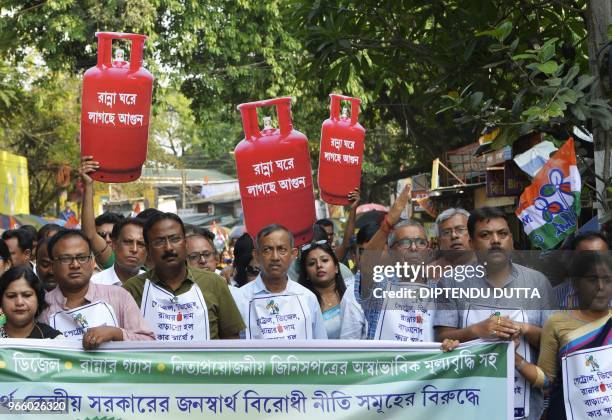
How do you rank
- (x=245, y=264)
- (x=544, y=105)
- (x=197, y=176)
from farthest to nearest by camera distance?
1. (x=197, y=176)
2. (x=245, y=264)
3. (x=544, y=105)

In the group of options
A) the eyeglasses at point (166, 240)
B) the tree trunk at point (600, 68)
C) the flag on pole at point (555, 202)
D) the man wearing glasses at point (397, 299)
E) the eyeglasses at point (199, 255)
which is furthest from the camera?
the eyeglasses at point (199, 255)

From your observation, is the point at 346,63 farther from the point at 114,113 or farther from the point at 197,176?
the point at 197,176

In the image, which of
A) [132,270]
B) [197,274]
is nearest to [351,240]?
[132,270]

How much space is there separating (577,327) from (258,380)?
1404 mm

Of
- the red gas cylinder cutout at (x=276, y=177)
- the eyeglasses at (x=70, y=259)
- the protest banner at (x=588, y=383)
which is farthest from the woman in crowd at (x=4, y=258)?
the protest banner at (x=588, y=383)

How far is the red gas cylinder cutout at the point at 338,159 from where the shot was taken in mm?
8727

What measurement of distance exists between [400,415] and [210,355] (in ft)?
2.88

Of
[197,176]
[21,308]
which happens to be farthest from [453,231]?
[197,176]

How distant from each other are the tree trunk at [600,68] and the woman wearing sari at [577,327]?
164cm

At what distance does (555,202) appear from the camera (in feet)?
20.8

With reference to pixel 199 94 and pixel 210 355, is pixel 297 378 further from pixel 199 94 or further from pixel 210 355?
pixel 199 94

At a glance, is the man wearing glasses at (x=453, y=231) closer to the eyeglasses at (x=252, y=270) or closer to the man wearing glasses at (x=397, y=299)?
the man wearing glasses at (x=397, y=299)

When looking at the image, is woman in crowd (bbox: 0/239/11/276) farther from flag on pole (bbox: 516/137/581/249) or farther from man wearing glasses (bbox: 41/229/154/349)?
flag on pole (bbox: 516/137/581/249)

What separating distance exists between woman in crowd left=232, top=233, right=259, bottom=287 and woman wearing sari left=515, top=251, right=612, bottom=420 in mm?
2960
